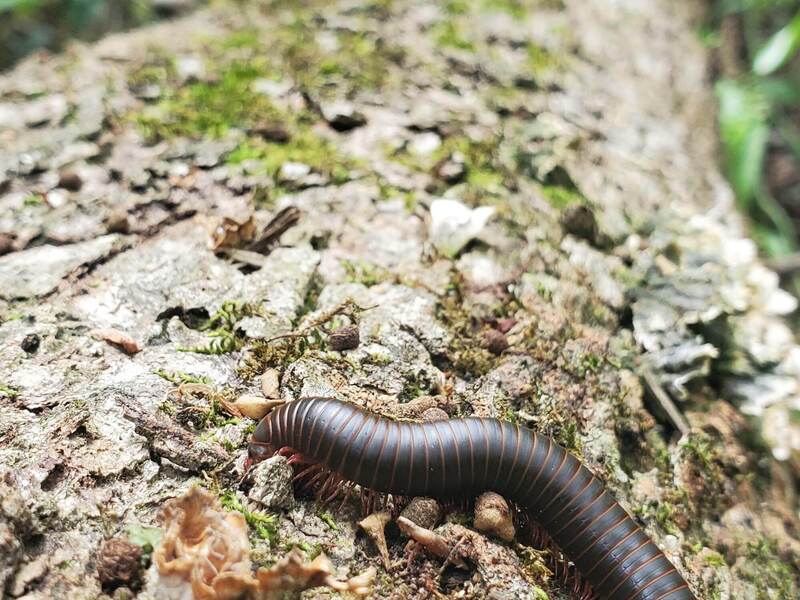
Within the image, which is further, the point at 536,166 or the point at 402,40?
the point at 402,40

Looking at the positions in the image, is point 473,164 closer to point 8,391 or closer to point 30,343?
point 30,343

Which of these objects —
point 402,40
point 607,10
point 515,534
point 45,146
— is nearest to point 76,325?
point 45,146

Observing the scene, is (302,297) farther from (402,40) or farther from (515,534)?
(402,40)

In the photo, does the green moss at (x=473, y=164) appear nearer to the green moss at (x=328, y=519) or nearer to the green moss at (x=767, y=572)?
the green moss at (x=328, y=519)

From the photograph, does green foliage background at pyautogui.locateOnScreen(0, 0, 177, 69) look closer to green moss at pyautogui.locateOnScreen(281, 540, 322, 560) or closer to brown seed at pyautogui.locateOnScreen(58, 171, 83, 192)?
brown seed at pyautogui.locateOnScreen(58, 171, 83, 192)

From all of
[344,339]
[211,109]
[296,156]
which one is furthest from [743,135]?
[344,339]

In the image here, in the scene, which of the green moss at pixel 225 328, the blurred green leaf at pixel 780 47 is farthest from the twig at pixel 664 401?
the blurred green leaf at pixel 780 47
